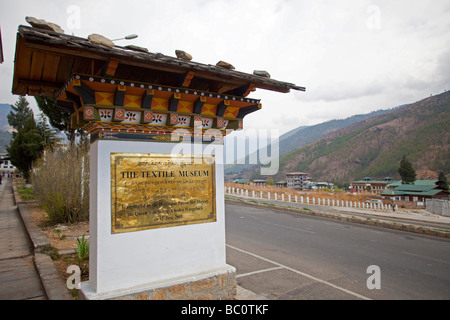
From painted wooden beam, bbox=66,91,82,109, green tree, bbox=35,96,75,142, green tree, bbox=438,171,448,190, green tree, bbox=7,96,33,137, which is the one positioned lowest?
green tree, bbox=438,171,448,190

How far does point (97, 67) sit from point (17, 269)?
5199mm

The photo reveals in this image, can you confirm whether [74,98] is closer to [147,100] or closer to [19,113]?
[147,100]

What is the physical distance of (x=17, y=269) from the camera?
674 centimetres

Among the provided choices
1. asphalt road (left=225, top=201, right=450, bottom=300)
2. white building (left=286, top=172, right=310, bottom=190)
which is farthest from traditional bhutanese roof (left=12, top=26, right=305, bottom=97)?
white building (left=286, top=172, right=310, bottom=190)

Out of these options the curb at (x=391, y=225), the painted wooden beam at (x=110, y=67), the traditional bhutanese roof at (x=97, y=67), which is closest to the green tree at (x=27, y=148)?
the curb at (x=391, y=225)

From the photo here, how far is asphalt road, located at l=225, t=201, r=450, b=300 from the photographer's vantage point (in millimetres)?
6156

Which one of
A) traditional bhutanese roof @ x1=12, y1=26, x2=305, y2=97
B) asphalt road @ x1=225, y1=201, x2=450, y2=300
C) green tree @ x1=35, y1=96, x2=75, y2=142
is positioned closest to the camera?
traditional bhutanese roof @ x1=12, y1=26, x2=305, y2=97

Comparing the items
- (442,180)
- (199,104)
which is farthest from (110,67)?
(442,180)

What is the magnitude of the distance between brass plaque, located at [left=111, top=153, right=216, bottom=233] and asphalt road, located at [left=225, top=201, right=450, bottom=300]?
242 centimetres

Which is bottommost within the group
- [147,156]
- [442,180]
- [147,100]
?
[442,180]

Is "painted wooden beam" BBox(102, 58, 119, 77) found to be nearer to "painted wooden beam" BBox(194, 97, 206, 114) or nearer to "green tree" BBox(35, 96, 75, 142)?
"painted wooden beam" BBox(194, 97, 206, 114)

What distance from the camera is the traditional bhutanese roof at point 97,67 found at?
144 inches
